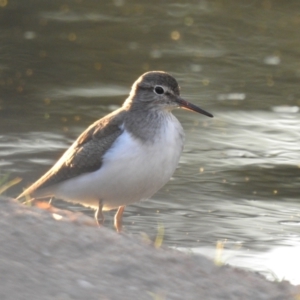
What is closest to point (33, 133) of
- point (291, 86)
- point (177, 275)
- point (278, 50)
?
point (291, 86)

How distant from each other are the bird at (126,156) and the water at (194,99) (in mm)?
779

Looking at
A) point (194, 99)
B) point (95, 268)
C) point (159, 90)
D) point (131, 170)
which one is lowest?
point (194, 99)

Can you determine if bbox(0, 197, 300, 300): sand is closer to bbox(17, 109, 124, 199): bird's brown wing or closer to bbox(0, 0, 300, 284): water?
bbox(0, 0, 300, 284): water

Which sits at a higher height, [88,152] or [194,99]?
[88,152]

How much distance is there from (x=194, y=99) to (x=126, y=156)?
234 inches

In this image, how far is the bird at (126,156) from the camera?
7188 mm

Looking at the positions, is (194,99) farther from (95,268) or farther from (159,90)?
(95,268)

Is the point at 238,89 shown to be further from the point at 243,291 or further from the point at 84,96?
the point at 243,291

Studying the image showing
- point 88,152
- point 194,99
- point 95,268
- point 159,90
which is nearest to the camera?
point 95,268

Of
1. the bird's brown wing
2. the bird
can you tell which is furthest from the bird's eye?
the bird's brown wing

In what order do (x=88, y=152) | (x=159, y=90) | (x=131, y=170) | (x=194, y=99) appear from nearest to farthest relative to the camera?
(x=131, y=170)
(x=88, y=152)
(x=159, y=90)
(x=194, y=99)

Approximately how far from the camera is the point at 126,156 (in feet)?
23.5

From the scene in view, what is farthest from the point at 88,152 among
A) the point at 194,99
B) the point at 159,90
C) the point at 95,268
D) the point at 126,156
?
the point at 194,99

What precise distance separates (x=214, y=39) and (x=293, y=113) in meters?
3.32
